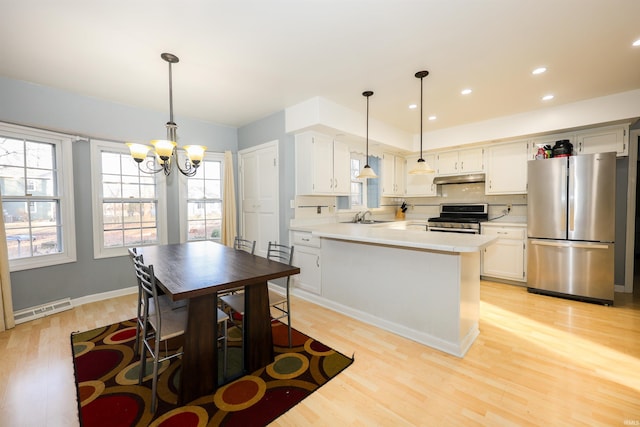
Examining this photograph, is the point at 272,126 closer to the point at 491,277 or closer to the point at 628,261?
the point at 491,277

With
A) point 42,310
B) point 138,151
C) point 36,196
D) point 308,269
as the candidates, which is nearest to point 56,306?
point 42,310

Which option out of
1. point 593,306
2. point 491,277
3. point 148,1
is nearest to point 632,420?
point 593,306

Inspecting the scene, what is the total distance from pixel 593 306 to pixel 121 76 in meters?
6.05

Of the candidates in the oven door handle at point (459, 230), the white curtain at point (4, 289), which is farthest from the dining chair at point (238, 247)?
the oven door handle at point (459, 230)

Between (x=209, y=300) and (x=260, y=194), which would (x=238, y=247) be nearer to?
(x=260, y=194)

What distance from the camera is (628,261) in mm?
3615

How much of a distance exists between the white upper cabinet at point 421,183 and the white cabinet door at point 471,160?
0.49 meters

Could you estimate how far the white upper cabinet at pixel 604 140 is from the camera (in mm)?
3445

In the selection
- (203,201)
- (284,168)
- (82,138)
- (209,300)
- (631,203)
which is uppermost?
(82,138)

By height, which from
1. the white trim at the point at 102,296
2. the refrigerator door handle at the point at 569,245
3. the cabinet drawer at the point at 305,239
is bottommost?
the white trim at the point at 102,296

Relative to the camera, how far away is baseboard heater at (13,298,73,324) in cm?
290

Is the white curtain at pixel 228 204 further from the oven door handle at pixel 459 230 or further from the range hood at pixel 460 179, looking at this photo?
the range hood at pixel 460 179

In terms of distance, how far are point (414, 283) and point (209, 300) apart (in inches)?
70.3

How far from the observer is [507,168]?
4.25m
